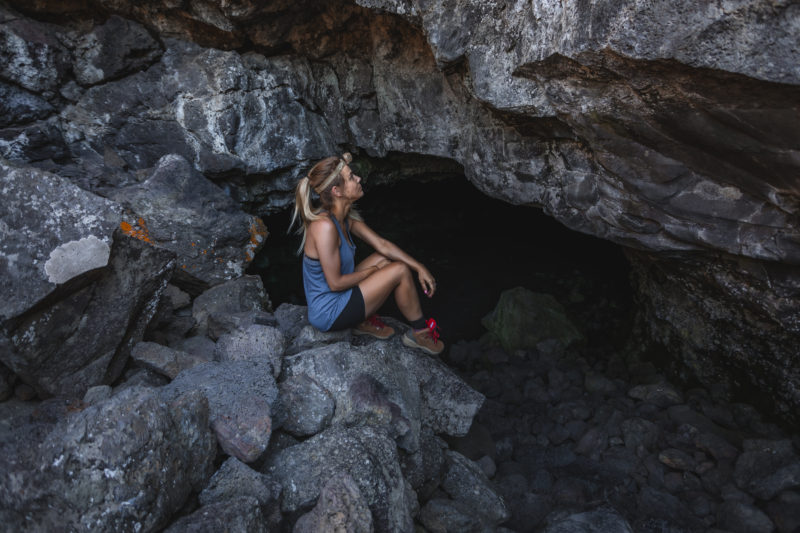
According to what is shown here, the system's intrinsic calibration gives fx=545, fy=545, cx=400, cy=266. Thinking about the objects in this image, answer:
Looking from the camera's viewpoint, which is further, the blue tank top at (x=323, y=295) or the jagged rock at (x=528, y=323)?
the jagged rock at (x=528, y=323)

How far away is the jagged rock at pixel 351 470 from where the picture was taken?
2.50 m

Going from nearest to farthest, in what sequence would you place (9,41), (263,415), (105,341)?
(263,415), (105,341), (9,41)

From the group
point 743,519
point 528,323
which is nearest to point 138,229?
point 528,323

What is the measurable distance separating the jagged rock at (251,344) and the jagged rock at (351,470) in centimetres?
87

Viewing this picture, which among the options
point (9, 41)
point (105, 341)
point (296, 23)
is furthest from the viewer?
point (296, 23)

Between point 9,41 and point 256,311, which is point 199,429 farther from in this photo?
point 9,41

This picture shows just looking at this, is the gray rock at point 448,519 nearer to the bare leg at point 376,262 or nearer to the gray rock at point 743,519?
the gray rock at point 743,519

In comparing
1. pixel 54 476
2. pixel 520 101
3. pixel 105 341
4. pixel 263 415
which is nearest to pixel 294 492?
pixel 263 415

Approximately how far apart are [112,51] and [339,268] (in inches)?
114

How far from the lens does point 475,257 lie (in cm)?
627

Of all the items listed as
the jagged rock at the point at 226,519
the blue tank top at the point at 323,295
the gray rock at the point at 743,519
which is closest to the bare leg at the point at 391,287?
the blue tank top at the point at 323,295

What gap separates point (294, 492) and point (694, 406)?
3.26 meters

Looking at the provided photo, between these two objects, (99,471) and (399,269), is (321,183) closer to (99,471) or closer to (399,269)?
(399,269)

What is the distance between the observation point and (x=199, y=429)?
247cm
